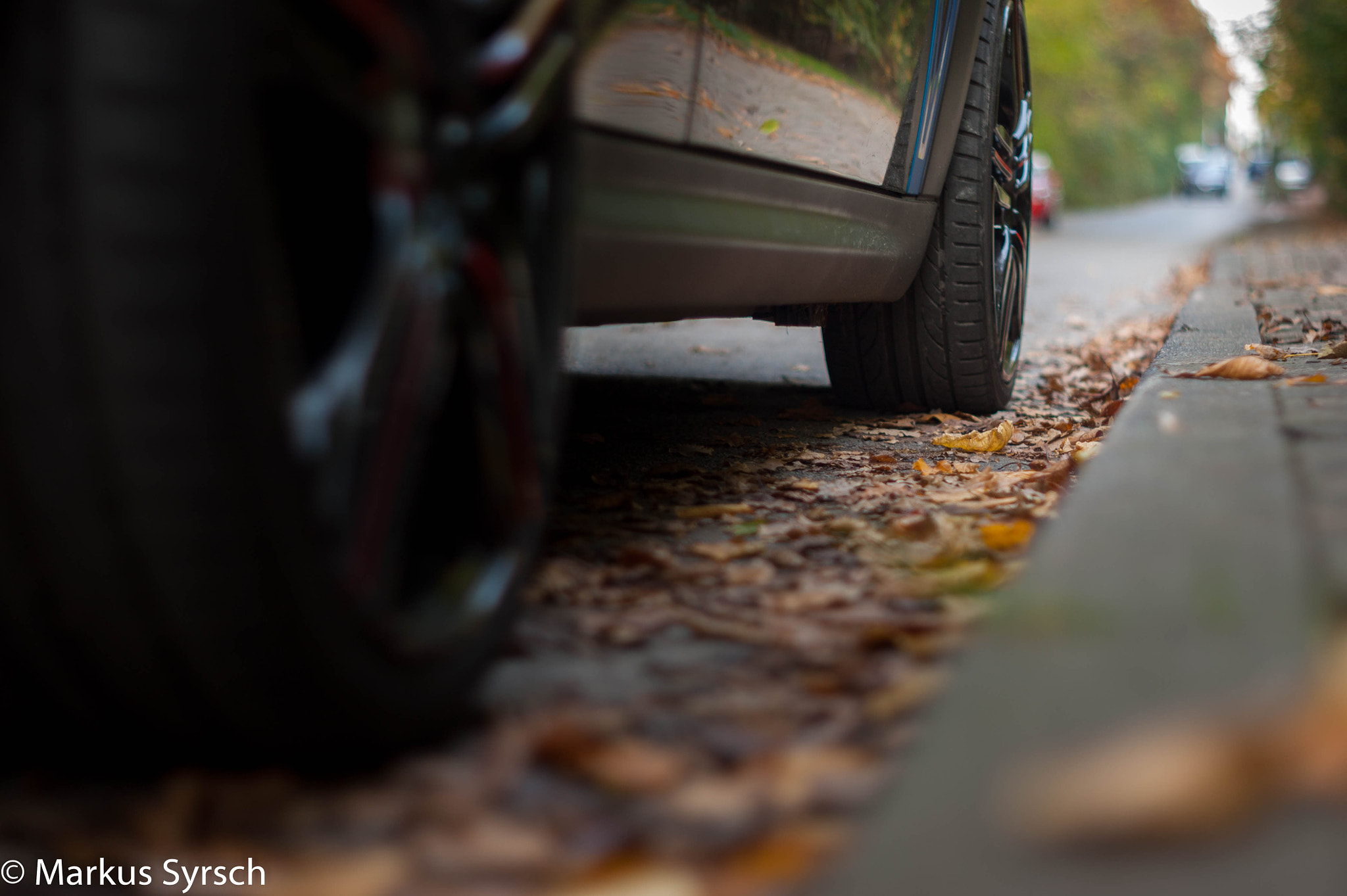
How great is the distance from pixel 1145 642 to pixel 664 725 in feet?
1.73

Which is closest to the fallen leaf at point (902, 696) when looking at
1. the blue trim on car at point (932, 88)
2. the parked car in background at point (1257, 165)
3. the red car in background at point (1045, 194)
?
the blue trim on car at point (932, 88)

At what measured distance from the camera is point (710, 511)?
242 cm

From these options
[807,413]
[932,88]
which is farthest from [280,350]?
[807,413]

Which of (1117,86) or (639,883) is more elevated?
(1117,86)

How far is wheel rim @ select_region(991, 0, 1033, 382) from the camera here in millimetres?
3549

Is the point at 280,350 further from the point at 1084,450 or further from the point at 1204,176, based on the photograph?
the point at 1204,176

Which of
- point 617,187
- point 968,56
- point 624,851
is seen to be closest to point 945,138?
point 968,56

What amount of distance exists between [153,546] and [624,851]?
49 centimetres

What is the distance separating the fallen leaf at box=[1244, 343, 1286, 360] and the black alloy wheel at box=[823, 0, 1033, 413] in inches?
26.9

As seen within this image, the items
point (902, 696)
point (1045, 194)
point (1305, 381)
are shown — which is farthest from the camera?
point (1045, 194)

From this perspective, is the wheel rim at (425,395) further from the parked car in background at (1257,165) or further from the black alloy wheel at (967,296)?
the parked car in background at (1257,165)

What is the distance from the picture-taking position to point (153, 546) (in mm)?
1007

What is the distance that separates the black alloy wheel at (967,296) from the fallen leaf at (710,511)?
1104mm

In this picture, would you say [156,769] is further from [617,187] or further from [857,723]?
[617,187]
